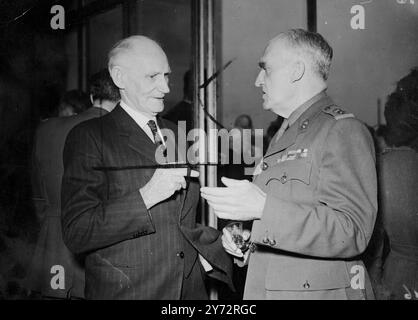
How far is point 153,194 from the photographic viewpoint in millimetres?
1437

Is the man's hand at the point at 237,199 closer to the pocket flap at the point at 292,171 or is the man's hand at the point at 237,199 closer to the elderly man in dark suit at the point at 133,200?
the pocket flap at the point at 292,171

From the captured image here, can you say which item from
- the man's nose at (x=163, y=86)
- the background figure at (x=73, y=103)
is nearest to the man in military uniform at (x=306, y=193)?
the man's nose at (x=163, y=86)

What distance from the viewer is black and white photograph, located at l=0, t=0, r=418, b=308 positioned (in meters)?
1.30

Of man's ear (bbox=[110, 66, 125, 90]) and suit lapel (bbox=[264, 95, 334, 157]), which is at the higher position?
man's ear (bbox=[110, 66, 125, 90])

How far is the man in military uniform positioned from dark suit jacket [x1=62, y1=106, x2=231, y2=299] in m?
0.28

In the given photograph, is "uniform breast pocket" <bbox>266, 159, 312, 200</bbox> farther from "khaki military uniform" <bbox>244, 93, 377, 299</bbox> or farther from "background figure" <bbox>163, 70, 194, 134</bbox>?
"background figure" <bbox>163, 70, 194, 134</bbox>

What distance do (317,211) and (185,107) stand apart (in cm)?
89

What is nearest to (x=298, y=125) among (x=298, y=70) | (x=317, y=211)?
(x=298, y=70)

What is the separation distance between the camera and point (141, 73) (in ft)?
5.17

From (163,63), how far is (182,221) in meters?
0.65

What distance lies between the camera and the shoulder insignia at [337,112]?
4.30 feet

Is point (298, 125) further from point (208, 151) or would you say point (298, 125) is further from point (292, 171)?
point (208, 151)

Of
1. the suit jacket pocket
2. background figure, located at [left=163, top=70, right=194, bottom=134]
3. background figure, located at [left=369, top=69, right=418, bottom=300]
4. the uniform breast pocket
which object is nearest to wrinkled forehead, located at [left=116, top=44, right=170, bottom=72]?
background figure, located at [left=163, top=70, right=194, bottom=134]

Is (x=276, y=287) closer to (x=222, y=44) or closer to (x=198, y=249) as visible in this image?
(x=198, y=249)
